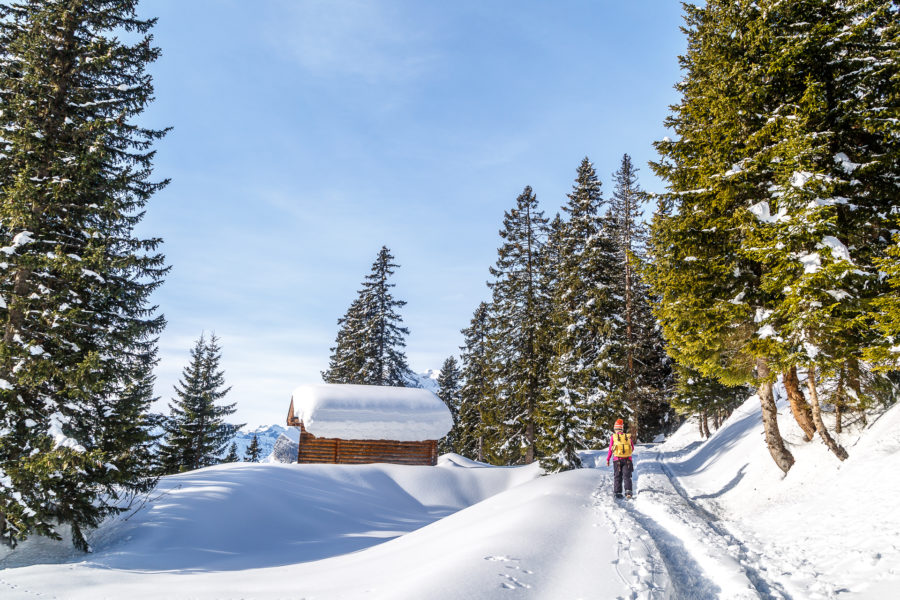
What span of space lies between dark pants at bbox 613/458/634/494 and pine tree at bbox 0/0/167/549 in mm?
11593

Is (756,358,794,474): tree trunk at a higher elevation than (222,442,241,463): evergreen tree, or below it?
higher

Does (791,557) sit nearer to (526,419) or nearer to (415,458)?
(415,458)

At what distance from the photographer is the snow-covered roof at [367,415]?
22797 millimetres

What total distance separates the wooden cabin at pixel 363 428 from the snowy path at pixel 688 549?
12960mm

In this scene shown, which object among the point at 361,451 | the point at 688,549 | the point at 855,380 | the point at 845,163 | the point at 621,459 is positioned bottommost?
the point at 361,451

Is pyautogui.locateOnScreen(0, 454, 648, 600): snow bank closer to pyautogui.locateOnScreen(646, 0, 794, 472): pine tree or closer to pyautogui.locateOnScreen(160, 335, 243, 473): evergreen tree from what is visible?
pyautogui.locateOnScreen(646, 0, 794, 472): pine tree

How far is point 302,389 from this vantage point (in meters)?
25.3

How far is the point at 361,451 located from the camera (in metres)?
23.2

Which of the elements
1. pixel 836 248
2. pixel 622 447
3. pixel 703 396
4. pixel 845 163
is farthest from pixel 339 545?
pixel 703 396

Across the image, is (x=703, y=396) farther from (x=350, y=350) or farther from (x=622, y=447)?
(x=350, y=350)

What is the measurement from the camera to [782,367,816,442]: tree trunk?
12086 mm

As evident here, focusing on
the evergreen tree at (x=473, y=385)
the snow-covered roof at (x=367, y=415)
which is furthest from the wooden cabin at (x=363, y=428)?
the evergreen tree at (x=473, y=385)

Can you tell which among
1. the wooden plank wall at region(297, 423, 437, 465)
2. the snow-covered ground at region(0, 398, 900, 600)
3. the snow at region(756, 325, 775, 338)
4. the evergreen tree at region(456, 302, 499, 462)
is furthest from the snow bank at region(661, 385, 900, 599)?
the evergreen tree at region(456, 302, 499, 462)

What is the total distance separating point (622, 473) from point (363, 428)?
13.9m
